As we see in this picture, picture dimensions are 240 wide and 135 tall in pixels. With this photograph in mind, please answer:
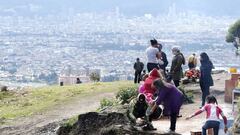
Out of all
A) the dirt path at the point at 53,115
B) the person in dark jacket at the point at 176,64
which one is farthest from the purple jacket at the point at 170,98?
the dirt path at the point at 53,115

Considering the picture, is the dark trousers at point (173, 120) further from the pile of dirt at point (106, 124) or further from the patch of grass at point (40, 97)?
the patch of grass at point (40, 97)

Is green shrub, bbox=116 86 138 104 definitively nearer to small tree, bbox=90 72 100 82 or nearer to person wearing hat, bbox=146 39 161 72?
person wearing hat, bbox=146 39 161 72

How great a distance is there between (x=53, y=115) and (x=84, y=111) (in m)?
1.05

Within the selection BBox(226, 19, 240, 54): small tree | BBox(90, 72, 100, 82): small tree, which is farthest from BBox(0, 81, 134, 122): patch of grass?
BBox(226, 19, 240, 54): small tree

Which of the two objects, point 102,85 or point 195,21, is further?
point 195,21

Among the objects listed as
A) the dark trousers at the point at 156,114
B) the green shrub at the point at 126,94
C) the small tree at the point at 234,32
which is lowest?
the dark trousers at the point at 156,114

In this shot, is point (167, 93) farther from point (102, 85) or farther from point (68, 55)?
point (68, 55)

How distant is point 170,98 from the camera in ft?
47.5

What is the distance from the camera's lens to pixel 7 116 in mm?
23609

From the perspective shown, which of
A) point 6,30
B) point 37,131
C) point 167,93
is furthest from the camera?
point 6,30

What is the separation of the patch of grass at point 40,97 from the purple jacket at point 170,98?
9396 mm

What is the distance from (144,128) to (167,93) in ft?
3.00

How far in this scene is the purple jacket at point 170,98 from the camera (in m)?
14.4

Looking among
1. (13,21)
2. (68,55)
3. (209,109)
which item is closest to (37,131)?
(209,109)
